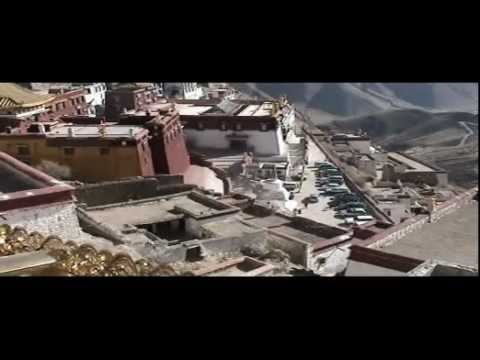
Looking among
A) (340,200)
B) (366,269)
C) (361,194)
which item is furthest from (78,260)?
(361,194)

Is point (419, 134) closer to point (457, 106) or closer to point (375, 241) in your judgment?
point (457, 106)

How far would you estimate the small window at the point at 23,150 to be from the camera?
7793 millimetres

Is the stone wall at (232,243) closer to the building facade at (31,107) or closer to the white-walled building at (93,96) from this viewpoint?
the building facade at (31,107)

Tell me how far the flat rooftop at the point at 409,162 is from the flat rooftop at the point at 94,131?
6.85 m

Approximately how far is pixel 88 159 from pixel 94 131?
0.46 m

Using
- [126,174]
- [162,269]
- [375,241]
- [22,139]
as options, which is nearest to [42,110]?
[22,139]

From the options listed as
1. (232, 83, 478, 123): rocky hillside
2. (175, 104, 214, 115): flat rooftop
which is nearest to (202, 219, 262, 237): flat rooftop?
(175, 104, 214, 115): flat rooftop

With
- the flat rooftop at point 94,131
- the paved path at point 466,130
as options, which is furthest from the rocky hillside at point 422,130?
the flat rooftop at point 94,131

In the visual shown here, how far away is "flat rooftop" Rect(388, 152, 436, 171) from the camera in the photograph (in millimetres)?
13136

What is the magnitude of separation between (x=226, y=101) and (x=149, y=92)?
1640mm

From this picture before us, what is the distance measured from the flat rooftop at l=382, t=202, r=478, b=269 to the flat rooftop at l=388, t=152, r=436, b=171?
6763 millimetres

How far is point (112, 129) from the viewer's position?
26.9ft

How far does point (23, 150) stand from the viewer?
25.6 ft

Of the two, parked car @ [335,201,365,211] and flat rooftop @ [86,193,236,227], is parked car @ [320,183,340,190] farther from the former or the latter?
flat rooftop @ [86,193,236,227]
